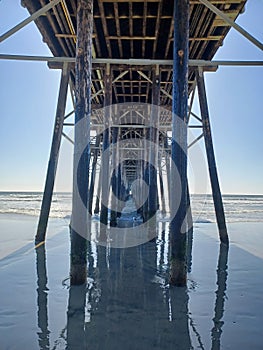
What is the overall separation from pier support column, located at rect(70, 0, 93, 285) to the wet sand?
344 mm

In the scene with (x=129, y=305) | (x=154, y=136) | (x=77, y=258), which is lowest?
(x=129, y=305)

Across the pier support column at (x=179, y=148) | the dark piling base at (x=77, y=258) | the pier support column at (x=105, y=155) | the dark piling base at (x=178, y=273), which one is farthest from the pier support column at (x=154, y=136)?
the dark piling base at (x=77, y=258)

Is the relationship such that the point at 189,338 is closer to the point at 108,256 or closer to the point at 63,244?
the point at 108,256

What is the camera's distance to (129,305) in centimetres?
333

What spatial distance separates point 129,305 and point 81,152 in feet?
6.08

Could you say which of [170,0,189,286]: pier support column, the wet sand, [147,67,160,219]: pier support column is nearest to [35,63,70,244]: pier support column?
the wet sand

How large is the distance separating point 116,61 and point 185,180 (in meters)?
3.10

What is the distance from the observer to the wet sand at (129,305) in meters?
2.57

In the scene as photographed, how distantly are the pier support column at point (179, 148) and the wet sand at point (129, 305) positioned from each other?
338 millimetres

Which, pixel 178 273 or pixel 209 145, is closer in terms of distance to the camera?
pixel 178 273

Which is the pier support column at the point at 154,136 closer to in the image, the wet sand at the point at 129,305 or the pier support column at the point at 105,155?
the pier support column at the point at 105,155

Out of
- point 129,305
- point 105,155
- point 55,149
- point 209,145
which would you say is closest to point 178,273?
point 129,305

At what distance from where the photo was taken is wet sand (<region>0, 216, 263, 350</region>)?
2572 millimetres

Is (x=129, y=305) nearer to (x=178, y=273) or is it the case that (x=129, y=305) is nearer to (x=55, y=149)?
(x=178, y=273)
